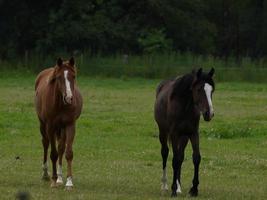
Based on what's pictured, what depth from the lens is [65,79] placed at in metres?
12.9

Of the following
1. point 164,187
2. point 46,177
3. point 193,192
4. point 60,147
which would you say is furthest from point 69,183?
point 193,192

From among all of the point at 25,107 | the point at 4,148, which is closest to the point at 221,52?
the point at 25,107

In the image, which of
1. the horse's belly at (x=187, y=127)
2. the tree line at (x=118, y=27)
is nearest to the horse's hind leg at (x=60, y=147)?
the horse's belly at (x=187, y=127)

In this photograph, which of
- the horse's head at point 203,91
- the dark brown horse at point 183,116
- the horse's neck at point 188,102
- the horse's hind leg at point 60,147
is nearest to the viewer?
the horse's head at point 203,91

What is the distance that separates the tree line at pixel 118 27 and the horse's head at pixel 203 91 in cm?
3995

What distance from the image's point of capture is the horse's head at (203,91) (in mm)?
11766

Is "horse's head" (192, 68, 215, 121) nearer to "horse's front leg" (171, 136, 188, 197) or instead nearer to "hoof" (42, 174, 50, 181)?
"horse's front leg" (171, 136, 188, 197)

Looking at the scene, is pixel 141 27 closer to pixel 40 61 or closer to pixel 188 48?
pixel 188 48

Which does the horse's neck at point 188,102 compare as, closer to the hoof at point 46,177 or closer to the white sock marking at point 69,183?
the white sock marking at point 69,183

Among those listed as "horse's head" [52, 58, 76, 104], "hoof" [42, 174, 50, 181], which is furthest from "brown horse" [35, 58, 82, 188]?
"hoof" [42, 174, 50, 181]

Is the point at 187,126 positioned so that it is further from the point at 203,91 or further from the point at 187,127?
the point at 203,91

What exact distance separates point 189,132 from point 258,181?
2107mm

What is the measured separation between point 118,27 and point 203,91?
46.0 m

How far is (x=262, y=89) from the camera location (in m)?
39.4
